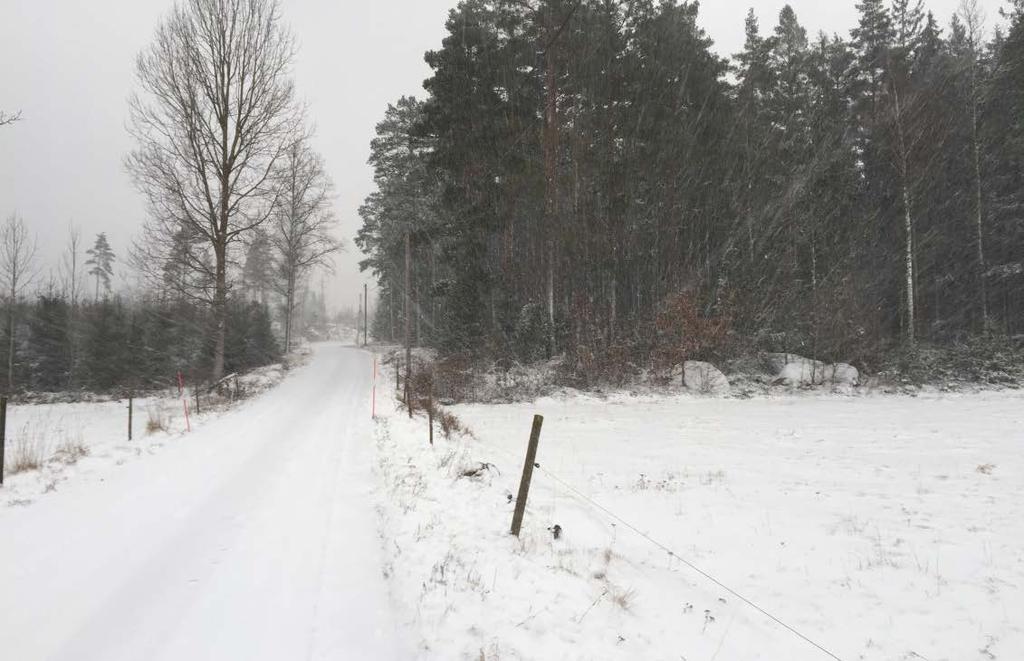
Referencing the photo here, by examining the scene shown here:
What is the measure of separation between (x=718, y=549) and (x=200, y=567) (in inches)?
217

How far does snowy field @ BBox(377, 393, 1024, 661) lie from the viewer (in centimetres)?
355

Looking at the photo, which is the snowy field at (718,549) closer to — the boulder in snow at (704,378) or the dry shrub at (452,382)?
the boulder in snow at (704,378)

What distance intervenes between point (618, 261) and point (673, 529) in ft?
54.6

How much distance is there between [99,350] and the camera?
84.9 feet

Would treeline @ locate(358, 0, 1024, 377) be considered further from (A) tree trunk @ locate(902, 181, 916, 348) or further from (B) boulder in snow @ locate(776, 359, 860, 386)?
(B) boulder in snow @ locate(776, 359, 860, 386)

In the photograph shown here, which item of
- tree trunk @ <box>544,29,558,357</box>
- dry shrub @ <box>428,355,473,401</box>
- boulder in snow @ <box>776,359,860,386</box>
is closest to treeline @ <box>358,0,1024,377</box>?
tree trunk @ <box>544,29,558,357</box>

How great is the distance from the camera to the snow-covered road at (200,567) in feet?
11.0

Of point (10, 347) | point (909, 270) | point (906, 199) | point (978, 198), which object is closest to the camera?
point (909, 270)

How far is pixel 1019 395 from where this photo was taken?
1545cm

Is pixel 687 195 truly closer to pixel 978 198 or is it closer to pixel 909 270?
pixel 909 270

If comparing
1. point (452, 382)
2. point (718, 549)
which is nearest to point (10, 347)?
point (452, 382)

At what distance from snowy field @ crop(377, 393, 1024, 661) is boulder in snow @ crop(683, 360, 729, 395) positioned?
804 cm

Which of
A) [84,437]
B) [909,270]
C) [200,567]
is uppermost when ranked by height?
[909,270]

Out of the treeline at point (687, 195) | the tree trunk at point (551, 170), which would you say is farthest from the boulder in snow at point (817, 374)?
the tree trunk at point (551, 170)
